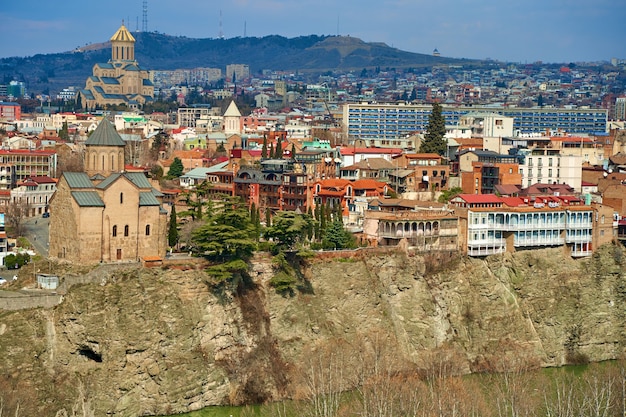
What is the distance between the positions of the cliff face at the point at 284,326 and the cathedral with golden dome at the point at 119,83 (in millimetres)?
82139

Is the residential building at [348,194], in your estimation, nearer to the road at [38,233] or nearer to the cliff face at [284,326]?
the cliff face at [284,326]

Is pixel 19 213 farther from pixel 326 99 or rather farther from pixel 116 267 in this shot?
pixel 326 99

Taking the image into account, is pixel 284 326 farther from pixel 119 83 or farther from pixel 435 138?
pixel 119 83

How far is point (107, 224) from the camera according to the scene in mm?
43250

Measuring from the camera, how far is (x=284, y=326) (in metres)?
43.8

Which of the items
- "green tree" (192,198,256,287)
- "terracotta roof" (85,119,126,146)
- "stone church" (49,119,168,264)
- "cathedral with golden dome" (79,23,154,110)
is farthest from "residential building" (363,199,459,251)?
"cathedral with golden dome" (79,23,154,110)

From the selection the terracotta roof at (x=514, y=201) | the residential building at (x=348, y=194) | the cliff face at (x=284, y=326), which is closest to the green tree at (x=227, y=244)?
the cliff face at (x=284, y=326)

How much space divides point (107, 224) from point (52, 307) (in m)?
4.47

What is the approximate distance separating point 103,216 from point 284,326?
7.81 meters

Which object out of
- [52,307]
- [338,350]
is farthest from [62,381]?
[338,350]

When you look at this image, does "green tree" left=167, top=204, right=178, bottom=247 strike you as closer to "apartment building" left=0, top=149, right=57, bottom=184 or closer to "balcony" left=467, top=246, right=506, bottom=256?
"balcony" left=467, top=246, right=506, bottom=256

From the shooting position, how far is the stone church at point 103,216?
42750 mm

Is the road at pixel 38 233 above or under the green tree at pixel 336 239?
under

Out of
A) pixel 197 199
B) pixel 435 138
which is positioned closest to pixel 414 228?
pixel 197 199
